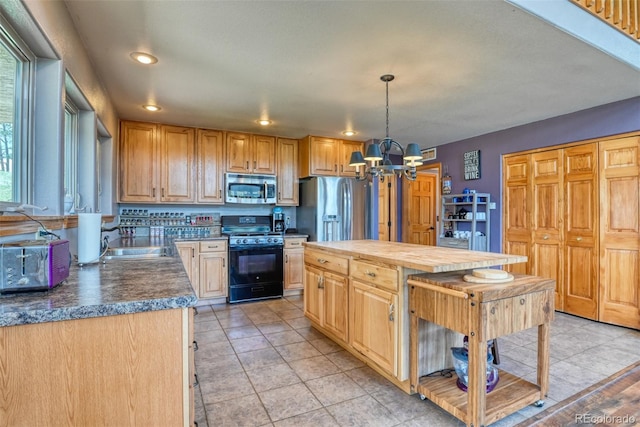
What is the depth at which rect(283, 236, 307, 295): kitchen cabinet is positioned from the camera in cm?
468

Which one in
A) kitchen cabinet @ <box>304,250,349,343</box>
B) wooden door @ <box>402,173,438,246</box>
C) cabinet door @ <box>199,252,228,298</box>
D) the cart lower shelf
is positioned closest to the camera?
the cart lower shelf

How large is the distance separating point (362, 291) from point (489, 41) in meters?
1.96

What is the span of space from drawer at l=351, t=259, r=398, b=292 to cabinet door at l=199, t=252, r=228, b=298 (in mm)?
2332

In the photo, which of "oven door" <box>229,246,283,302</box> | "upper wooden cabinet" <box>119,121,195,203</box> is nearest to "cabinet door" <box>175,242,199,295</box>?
"oven door" <box>229,246,283,302</box>

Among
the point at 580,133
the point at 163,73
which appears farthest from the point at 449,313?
the point at 580,133

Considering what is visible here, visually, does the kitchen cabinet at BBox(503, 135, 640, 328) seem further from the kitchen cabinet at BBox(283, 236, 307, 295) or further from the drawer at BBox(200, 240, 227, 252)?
the drawer at BBox(200, 240, 227, 252)

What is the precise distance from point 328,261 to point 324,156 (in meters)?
2.41

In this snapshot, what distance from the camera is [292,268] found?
4.71 m

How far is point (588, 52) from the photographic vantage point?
94.1 inches

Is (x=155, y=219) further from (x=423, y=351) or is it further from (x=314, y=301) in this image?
(x=423, y=351)

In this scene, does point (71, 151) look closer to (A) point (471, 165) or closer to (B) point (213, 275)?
(B) point (213, 275)

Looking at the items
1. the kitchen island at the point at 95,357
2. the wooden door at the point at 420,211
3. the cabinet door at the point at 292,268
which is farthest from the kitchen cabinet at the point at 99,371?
the wooden door at the point at 420,211

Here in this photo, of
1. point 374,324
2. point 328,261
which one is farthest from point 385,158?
point 374,324

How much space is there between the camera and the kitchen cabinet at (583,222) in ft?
11.0
